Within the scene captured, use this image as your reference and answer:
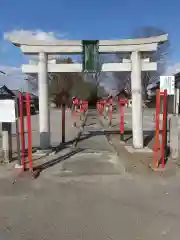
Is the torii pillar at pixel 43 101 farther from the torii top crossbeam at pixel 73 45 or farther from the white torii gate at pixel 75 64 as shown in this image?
the torii top crossbeam at pixel 73 45

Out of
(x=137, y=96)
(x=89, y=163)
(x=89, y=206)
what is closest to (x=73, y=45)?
(x=137, y=96)

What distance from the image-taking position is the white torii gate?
929 centimetres

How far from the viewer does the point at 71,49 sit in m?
9.30

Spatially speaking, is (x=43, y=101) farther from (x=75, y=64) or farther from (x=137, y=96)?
(x=137, y=96)

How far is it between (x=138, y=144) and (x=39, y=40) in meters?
4.30

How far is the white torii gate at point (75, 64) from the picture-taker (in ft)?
30.5

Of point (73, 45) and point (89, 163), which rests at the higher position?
point (73, 45)

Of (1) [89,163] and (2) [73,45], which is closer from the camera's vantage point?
(1) [89,163]

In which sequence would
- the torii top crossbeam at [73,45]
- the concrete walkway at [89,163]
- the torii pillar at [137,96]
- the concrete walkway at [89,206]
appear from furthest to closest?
the torii pillar at [137,96], the torii top crossbeam at [73,45], the concrete walkway at [89,163], the concrete walkway at [89,206]

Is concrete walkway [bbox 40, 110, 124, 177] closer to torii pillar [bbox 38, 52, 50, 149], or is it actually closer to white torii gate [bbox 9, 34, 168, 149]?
torii pillar [bbox 38, 52, 50, 149]

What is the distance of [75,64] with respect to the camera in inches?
375

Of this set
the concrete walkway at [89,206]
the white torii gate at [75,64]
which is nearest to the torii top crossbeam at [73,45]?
the white torii gate at [75,64]

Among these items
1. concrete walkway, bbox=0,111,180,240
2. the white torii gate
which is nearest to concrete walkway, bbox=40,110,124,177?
concrete walkway, bbox=0,111,180,240

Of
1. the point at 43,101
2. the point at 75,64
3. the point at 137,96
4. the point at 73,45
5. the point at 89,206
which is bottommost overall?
the point at 89,206
